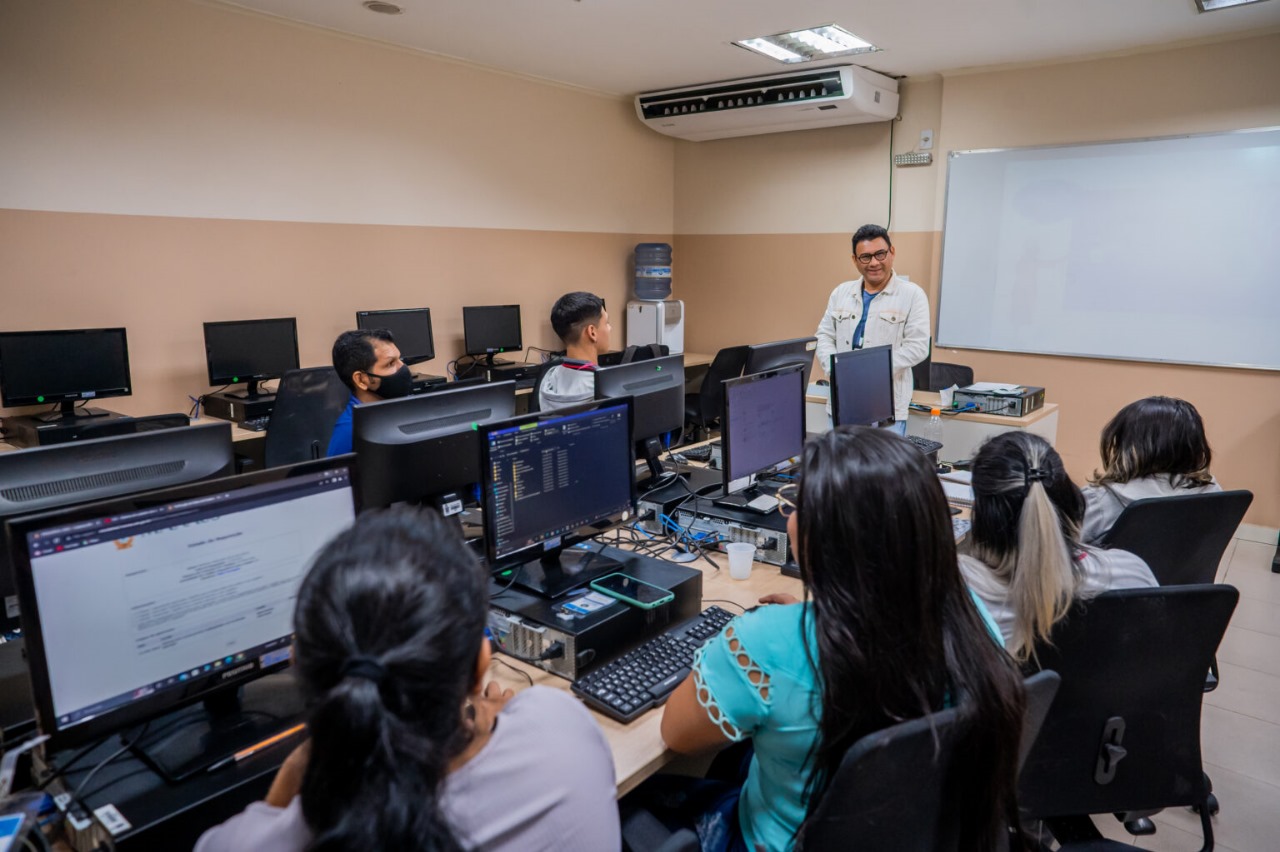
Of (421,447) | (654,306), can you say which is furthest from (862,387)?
(654,306)

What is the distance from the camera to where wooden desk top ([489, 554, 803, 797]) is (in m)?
1.30

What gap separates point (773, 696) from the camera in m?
1.12

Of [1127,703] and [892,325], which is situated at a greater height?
[892,325]

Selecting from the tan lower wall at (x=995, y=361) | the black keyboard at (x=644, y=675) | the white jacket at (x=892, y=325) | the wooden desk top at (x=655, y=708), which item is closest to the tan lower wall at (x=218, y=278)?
the tan lower wall at (x=995, y=361)

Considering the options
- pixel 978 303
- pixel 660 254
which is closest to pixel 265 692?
pixel 978 303

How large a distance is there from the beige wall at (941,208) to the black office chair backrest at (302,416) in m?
3.79

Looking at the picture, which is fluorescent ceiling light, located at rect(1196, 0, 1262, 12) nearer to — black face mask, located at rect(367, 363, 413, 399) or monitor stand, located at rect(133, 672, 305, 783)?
black face mask, located at rect(367, 363, 413, 399)

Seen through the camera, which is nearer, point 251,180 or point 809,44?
point 251,180

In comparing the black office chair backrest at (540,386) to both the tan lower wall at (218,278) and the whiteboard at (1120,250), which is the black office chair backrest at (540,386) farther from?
the whiteboard at (1120,250)

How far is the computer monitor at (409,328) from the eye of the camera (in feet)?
15.2

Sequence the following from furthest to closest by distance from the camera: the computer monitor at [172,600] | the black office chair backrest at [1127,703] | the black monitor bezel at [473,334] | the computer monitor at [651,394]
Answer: the black monitor bezel at [473,334]
the computer monitor at [651,394]
the black office chair backrest at [1127,703]
the computer monitor at [172,600]

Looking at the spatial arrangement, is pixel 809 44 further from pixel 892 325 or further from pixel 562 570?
pixel 562 570

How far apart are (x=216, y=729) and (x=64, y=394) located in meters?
2.96

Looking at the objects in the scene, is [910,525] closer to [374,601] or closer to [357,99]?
[374,601]
